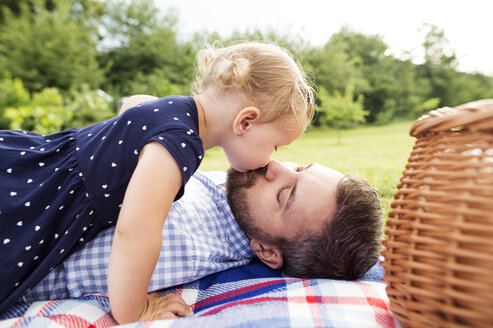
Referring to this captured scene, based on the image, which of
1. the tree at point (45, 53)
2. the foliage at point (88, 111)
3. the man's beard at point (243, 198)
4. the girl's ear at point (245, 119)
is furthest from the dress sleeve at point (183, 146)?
the tree at point (45, 53)

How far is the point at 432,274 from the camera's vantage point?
0.85 meters

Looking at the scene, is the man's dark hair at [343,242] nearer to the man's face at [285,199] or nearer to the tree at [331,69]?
the man's face at [285,199]

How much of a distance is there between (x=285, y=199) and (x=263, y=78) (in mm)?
667

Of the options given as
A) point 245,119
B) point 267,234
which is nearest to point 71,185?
point 245,119

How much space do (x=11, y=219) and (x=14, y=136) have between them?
1.77 ft

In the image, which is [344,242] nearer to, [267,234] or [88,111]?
[267,234]

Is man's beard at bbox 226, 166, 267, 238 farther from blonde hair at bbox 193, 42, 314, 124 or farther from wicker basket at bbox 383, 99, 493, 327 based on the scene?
wicker basket at bbox 383, 99, 493, 327

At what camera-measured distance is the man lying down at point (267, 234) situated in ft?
5.20

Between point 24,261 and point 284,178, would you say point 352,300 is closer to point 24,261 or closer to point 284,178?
point 284,178

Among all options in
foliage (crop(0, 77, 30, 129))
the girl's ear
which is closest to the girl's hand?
the girl's ear

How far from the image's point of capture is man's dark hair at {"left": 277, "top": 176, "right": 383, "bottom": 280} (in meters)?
1.68

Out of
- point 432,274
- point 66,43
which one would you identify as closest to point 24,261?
point 432,274

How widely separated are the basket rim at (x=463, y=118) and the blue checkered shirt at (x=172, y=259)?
121cm

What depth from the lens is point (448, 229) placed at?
833 mm
